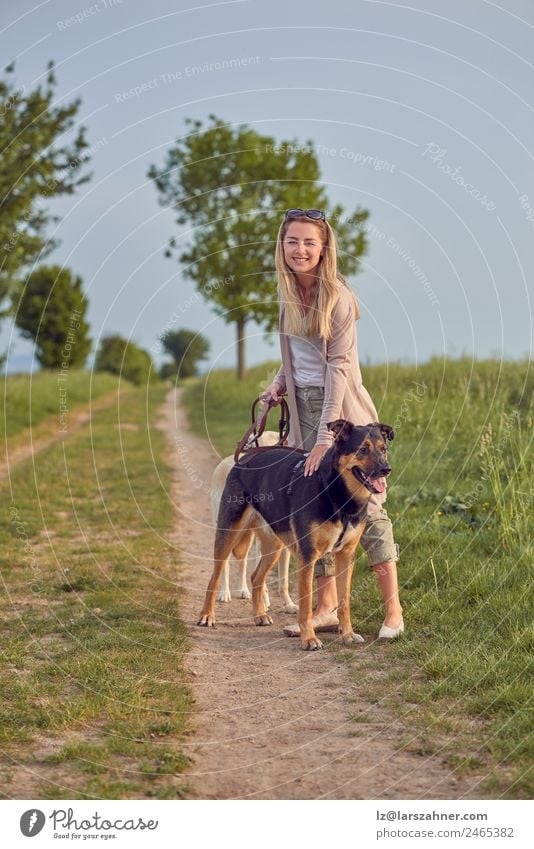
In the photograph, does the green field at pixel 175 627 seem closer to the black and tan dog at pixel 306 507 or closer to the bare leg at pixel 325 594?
the bare leg at pixel 325 594

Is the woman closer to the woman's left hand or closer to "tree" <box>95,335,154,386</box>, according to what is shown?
the woman's left hand

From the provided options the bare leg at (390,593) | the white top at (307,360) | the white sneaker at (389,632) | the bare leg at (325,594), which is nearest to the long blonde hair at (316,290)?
the white top at (307,360)

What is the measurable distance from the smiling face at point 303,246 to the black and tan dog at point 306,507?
122 cm

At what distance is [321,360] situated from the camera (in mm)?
6738

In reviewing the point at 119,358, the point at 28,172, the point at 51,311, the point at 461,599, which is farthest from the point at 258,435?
the point at 119,358

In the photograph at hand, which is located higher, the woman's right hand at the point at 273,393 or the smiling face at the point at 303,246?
the smiling face at the point at 303,246

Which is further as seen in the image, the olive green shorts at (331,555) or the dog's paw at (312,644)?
the olive green shorts at (331,555)

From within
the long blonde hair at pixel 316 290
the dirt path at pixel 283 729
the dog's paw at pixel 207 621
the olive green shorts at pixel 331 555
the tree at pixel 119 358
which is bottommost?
the dirt path at pixel 283 729

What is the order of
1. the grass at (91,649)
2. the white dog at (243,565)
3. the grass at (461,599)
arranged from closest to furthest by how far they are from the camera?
1. the grass at (91,649)
2. the grass at (461,599)
3. the white dog at (243,565)

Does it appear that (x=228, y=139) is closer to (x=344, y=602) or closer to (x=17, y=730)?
(x=344, y=602)

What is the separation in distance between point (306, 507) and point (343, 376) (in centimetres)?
98

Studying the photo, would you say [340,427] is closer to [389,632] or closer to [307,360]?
[307,360]

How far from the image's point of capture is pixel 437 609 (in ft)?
22.6

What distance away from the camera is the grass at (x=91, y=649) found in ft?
14.8
